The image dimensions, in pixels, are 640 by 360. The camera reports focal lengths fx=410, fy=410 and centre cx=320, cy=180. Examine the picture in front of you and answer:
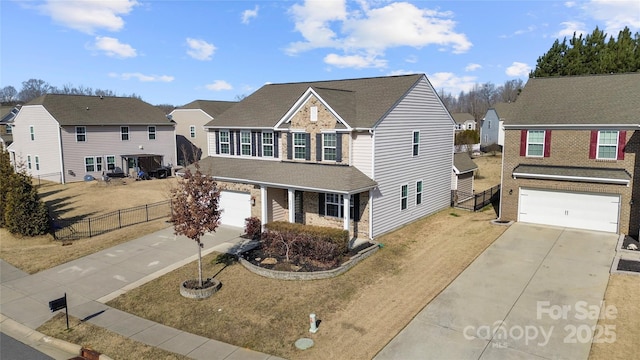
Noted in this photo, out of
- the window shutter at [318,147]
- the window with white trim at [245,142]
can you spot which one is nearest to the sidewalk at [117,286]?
the window with white trim at [245,142]

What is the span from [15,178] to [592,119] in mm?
31661

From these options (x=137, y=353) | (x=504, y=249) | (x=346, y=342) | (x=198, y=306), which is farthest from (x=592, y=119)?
(x=137, y=353)

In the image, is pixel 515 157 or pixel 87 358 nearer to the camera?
pixel 87 358

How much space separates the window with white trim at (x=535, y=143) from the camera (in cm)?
2269

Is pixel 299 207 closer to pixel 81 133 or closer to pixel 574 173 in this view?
pixel 574 173

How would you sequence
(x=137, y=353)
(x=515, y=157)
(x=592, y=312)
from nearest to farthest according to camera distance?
(x=137, y=353) < (x=592, y=312) < (x=515, y=157)

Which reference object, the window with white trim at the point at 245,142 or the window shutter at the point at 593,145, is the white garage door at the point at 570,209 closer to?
the window shutter at the point at 593,145

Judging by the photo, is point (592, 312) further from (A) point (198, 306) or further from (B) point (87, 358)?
(B) point (87, 358)

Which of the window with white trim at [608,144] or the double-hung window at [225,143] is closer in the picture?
the window with white trim at [608,144]

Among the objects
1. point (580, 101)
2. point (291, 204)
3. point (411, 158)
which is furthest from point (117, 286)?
point (580, 101)

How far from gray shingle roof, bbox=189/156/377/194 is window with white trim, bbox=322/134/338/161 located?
54cm

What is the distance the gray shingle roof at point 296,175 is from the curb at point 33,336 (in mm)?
7899

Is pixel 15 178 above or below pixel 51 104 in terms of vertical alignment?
below

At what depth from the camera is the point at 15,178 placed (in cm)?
2352
